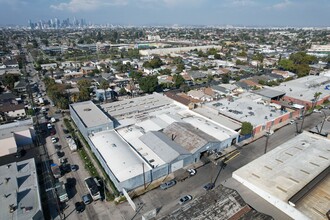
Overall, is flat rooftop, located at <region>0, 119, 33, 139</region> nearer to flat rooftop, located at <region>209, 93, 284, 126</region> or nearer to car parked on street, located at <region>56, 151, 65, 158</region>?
car parked on street, located at <region>56, 151, 65, 158</region>

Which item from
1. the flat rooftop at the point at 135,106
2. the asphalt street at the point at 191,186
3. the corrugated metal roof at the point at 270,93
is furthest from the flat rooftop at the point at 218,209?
the corrugated metal roof at the point at 270,93

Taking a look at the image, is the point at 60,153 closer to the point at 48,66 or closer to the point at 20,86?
the point at 20,86

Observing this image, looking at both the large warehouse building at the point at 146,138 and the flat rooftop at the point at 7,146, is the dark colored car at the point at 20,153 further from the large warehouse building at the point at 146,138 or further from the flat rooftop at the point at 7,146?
the large warehouse building at the point at 146,138

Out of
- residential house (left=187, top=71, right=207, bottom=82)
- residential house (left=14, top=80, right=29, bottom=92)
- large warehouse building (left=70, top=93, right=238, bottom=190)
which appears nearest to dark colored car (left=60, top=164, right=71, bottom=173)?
large warehouse building (left=70, top=93, right=238, bottom=190)

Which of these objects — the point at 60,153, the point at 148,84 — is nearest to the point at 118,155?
the point at 60,153

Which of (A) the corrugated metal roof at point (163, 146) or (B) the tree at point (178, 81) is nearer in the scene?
(A) the corrugated metal roof at point (163, 146)

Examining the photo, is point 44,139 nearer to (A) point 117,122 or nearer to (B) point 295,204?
(A) point 117,122

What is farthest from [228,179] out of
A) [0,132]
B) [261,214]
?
[0,132]
